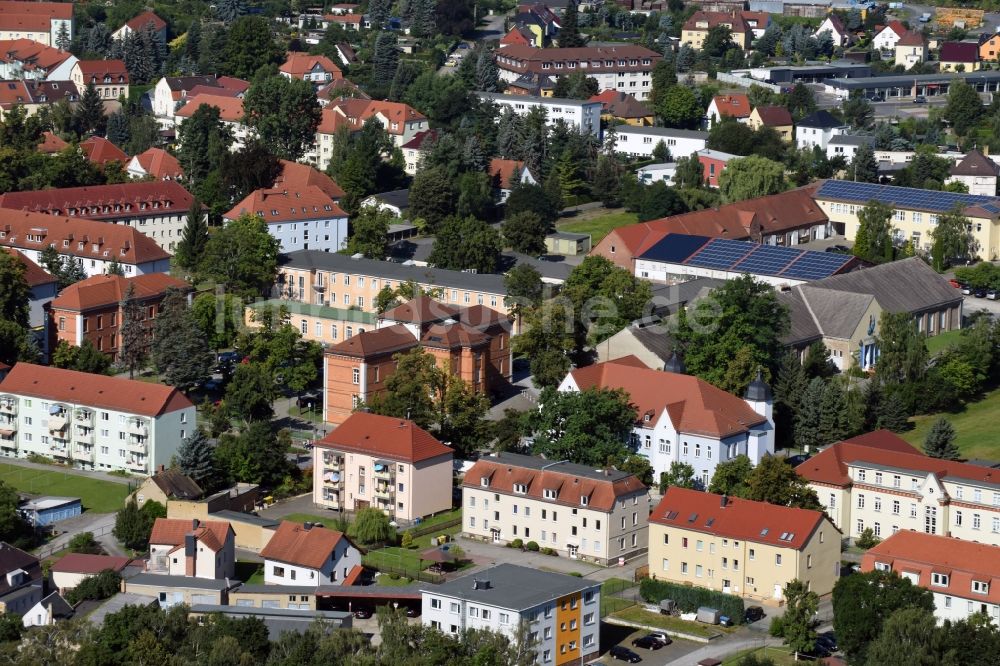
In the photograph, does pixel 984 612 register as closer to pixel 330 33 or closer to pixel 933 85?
pixel 933 85

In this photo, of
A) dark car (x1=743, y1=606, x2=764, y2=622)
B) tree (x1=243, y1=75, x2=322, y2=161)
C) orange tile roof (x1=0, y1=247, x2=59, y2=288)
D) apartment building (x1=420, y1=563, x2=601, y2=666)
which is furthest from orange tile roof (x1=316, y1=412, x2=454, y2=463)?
tree (x1=243, y1=75, x2=322, y2=161)

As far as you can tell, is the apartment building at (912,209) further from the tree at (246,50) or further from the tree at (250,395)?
the tree at (246,50)

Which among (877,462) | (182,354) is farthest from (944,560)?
(182,354)

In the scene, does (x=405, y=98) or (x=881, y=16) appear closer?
(x=405, y=98)

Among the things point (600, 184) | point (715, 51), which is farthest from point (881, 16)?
point (600, 184)

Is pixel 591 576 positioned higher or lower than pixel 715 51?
lower

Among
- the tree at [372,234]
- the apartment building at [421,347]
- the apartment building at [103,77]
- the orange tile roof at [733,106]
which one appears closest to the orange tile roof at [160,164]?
the tree at [372,234]

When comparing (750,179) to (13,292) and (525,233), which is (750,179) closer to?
(525,233)
